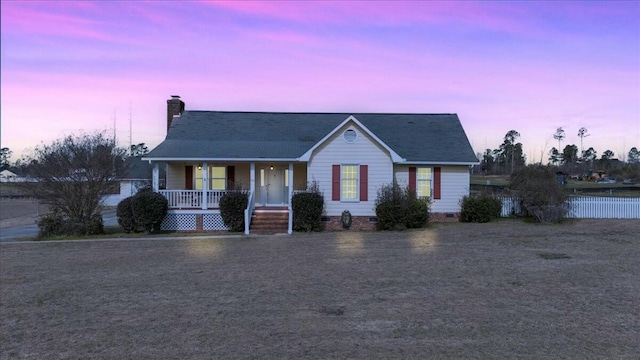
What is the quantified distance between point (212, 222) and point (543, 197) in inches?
581

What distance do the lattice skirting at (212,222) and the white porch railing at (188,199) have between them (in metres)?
0.47

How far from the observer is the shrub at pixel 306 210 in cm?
1889

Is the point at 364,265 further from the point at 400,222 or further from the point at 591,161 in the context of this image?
the point at 591,161

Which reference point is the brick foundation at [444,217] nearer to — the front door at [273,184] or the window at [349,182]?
the window at [349,182]

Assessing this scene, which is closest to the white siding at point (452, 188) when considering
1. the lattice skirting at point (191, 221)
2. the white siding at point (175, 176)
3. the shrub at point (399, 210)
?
the shrub at point (399, 210)

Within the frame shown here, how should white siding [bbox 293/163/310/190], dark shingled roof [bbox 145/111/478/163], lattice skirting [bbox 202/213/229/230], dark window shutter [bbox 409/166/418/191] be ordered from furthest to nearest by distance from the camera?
1. white siding [bbox 293/163/310/190]
2. dark window shutter [bbox 409/166/418/191]
3. dark shingled roof [bbox 145/111/478/163]
4. lattice skirting [bbox 202/213/229/230]

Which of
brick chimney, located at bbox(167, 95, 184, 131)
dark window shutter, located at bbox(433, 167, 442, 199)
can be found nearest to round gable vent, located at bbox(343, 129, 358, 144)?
dark window shutter, located at bbox(433, 167, 442, 199)

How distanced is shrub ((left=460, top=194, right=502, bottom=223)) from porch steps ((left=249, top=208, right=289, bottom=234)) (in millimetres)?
8407

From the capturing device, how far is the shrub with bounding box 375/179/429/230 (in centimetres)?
1897

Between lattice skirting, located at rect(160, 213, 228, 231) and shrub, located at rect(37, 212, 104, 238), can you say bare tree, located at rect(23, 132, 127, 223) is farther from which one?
lattice skirting, located at rect(160, 213, 228, 231)

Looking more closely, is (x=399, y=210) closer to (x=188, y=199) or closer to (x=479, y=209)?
(x=479, y=209)

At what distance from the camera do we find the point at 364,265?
35.9ft

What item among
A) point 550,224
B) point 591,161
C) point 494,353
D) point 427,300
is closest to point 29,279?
point 427,300

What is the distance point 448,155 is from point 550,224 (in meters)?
5.37
